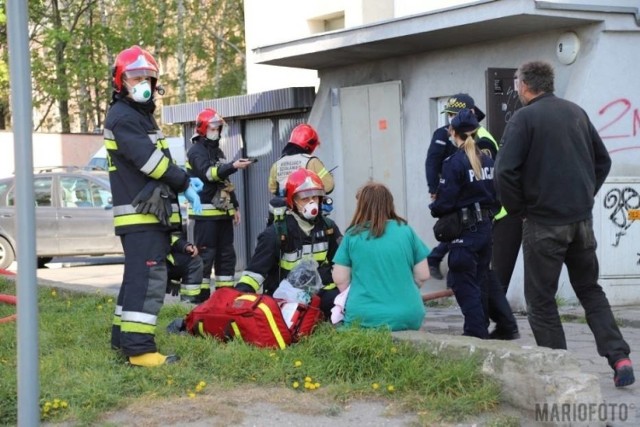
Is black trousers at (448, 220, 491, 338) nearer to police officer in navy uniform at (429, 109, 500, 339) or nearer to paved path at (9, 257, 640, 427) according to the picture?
police officer in navy uniform at (429, 109, 500, 339)

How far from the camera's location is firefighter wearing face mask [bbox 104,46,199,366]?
6.14 metres

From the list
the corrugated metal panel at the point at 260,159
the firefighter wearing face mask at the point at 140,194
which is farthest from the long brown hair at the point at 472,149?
the corrugated metal panel at the point at 260,159

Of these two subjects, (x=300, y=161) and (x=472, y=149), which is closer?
(x=472, y=149)

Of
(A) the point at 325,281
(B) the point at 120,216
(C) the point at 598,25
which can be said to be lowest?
(A) the point at 325,281

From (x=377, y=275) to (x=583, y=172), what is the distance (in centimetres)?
141

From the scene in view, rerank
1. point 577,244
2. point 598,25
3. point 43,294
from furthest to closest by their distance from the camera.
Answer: point 43,294 → point 598,25 → point 577,244

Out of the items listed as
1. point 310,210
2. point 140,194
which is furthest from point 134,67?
point 310,210

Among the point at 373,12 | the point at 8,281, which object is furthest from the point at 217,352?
the point at 373,12

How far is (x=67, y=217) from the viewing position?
661 inches

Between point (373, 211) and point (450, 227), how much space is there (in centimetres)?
84

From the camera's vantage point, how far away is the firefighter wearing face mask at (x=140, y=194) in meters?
6.14

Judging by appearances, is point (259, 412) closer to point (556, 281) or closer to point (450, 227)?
point (556, 281)

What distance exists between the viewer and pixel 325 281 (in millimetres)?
7148

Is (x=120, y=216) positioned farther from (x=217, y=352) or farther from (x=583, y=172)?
(x=583, y=172)
